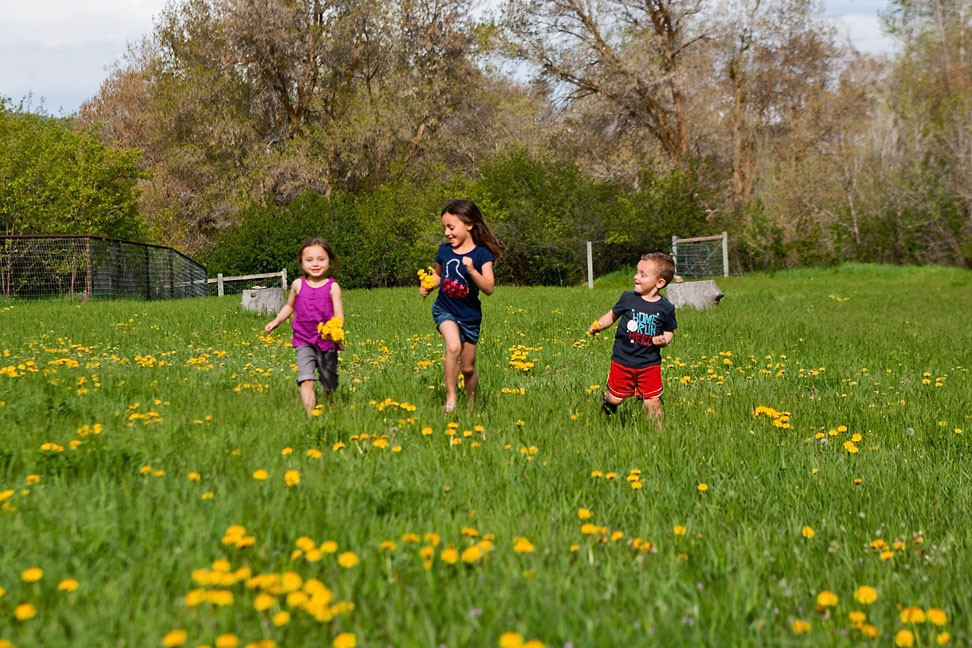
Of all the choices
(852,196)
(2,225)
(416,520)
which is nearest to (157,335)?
(416,520)

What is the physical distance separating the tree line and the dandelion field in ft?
83.2

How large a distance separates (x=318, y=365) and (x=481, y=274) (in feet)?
4.63

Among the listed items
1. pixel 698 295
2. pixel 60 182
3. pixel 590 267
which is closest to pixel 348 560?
pixel 698 295

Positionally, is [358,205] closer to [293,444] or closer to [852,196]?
[852,196]

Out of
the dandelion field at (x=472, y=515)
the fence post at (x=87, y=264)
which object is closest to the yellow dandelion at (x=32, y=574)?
the dandelion field at (x=472, y=515)

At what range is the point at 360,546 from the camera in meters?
2.71

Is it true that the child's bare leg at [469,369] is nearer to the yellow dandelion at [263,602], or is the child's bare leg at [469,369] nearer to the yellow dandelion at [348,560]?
the yellow dandelion at [348,560]

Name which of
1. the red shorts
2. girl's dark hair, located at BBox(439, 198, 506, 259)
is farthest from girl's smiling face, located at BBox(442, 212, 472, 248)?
the red shorts

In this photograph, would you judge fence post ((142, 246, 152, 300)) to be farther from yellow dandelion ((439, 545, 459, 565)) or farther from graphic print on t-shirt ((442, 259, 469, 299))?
yellow dandelion ((439, 545, 459, 565))

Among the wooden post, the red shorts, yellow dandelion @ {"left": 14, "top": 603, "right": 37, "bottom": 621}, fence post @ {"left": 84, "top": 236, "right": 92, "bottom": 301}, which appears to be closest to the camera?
yellow dandelion @ {"left": 14, "top": 603, "right": 37, "bottom": 621}

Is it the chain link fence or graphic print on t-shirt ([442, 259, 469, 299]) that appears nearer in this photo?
graphic print on t-shirt ([442, 259, 469, 299])

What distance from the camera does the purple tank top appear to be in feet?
19.2

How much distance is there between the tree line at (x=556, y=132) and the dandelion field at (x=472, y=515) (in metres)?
25.4

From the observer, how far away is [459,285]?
5891 mm
